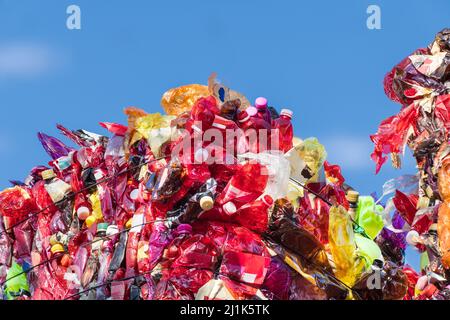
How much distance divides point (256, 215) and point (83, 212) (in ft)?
6.68

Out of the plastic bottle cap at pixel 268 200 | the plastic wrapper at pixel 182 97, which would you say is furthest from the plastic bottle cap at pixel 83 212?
the plastic bottle cap at pixel 268 200

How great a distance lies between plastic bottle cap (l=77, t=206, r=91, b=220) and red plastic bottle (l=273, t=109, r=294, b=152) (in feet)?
6.06

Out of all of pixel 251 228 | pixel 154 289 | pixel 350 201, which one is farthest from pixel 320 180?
pixel 154 289

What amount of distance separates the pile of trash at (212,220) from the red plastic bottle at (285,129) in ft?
0.04

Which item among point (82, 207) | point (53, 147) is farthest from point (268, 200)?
point (53, 147)

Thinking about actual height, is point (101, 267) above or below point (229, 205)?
below

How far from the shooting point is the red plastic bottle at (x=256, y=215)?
925cm

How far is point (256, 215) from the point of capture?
928 cm

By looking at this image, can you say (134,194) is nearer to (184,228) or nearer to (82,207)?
(82,207)

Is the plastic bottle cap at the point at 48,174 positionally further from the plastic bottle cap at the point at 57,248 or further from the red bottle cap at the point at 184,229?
the red bottle cap at the point at 184,229

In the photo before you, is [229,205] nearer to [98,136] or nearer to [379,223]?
[379,223]

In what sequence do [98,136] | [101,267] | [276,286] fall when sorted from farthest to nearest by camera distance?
1. [98,136]
2. [101,267]
3. [276,286]

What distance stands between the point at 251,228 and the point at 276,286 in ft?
1.62

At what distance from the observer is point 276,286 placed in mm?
9117
